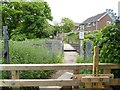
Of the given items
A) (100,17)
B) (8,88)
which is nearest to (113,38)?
(100,17)

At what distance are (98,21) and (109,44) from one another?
0.29 m

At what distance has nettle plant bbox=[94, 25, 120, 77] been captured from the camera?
2.20 meters

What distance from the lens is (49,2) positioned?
2.37 meters

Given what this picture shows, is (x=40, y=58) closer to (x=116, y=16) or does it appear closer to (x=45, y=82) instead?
(x=45, y=82)

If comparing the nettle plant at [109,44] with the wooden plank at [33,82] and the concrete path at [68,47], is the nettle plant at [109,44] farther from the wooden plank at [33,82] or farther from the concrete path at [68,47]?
the wooden plank at [33,82]

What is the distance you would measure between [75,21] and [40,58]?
0.60m

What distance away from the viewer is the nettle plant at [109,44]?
220cm

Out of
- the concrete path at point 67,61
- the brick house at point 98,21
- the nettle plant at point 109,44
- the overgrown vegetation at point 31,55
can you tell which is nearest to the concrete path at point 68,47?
the concrete path at point 67,61

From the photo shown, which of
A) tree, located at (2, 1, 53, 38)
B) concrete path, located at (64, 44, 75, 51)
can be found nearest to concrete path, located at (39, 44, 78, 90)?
concrete path, located at (64, 44, 75, 51)

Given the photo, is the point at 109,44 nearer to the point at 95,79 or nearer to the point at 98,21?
the point at 98,21

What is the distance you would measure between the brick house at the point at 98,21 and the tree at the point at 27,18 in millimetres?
415

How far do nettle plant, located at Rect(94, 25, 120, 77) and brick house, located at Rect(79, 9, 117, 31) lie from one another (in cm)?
11

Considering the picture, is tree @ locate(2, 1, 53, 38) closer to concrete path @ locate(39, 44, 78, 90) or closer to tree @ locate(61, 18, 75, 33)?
tree @ locate(61, 18, 75, 33)

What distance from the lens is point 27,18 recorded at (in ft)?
7.94
